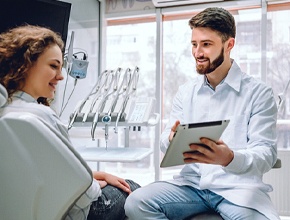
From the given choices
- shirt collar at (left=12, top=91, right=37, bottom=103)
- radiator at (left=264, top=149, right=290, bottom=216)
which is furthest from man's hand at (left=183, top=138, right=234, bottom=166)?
radiator at (left=264, top=149, right=290, bottom=216)

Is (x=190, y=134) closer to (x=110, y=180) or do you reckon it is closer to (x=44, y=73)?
(x=110, y=180)

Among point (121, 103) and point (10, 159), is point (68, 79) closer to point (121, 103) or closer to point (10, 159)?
point (121, 103)

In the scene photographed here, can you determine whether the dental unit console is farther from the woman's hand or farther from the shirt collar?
the shirt collar

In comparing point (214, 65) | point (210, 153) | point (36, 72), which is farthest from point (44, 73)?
point (214, 65)

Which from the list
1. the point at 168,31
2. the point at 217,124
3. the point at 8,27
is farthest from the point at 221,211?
the point at 168,31

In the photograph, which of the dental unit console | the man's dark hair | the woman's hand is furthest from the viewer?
the dental unit console

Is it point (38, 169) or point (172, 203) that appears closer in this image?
point (38, 169)

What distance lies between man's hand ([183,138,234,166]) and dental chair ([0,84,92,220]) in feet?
1.58

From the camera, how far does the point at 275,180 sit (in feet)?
9.56

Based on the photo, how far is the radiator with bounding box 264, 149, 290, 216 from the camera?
2.89 meters

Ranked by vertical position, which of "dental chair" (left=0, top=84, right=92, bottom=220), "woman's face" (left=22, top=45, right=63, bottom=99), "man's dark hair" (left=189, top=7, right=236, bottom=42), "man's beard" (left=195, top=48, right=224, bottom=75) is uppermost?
"man's dark hair" (left=189, top=7, right=236, bottom=42)

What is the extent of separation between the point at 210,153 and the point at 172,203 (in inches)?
14.2

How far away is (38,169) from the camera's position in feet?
2.71

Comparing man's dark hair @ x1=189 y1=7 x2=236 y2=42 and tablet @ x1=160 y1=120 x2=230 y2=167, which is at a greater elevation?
man's dark hair @ x1=189 y1=7 x2=236 y2=42
